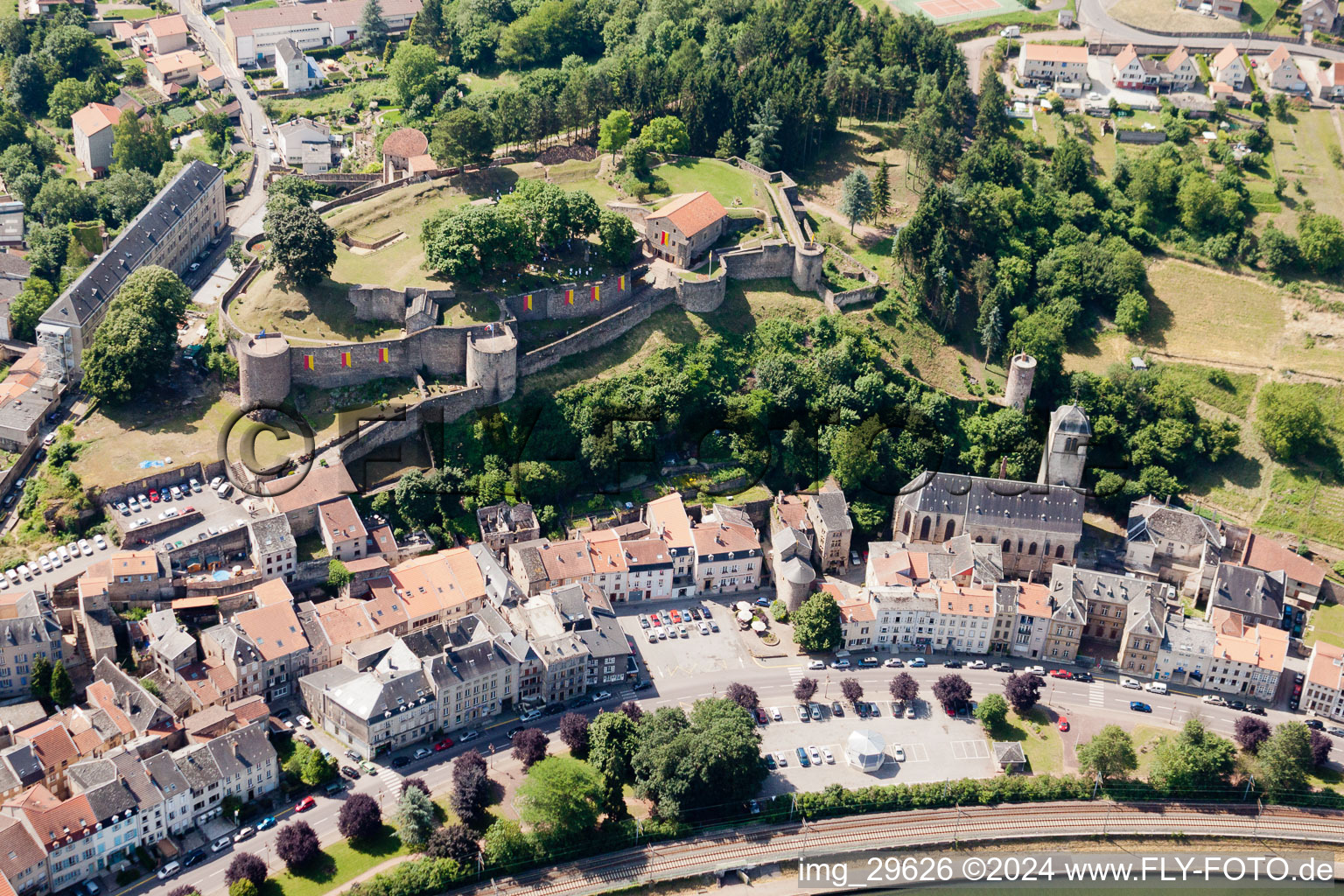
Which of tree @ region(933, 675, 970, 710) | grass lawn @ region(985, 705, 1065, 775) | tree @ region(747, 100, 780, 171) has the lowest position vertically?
grass lawn @ region(985, 705, 1065, 775)

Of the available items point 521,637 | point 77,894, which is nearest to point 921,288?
point 521,637

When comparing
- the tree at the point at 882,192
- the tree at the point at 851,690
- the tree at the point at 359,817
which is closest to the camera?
the tree at the point at 359,817

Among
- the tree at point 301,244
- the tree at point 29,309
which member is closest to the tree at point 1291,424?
the tree at point 301,244

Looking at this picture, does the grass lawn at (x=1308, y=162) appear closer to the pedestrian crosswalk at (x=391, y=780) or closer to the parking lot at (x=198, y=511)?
the pedestrian crosswalk at (x=391, y=780)

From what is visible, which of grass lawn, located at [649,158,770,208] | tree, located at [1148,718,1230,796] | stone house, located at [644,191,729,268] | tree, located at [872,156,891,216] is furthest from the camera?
tree, located at [872,156,891,216]

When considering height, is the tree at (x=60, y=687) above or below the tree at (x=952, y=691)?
above

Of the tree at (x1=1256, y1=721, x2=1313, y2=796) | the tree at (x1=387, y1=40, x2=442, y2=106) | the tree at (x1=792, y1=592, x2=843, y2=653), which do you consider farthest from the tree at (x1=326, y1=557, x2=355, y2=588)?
the tree at (x1=1256, y1=721, x2=1313, y2=796)

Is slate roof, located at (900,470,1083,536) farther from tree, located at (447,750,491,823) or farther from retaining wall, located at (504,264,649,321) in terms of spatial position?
tree, located at (447,750,491,823)
